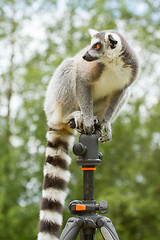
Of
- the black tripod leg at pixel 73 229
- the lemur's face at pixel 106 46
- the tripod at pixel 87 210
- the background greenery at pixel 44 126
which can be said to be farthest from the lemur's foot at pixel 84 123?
the background greenery at pixel 44 126

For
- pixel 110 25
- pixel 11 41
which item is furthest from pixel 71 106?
pixel 11 41

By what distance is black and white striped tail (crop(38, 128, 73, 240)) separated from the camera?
1.80 meters

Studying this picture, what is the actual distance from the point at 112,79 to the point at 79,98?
11.6 inches

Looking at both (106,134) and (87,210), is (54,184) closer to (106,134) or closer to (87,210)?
(87,210)

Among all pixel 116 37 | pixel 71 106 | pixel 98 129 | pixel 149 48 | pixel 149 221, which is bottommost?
pixel 149 221

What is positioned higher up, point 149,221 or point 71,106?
point 71,106

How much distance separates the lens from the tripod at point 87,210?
5.20ft

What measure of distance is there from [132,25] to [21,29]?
2555 mm

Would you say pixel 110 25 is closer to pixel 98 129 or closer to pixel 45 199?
pixel 98 129

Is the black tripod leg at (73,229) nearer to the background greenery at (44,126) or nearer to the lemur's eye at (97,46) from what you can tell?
the lemur's eye at (97,46)

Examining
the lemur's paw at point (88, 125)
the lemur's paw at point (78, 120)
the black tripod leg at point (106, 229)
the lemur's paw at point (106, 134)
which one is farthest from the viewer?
the lemur's paw at point (106, 134)

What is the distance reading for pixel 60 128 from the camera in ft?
7.75

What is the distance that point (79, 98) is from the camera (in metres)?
2.24

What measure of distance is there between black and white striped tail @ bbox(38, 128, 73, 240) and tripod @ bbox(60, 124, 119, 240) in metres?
0.20
